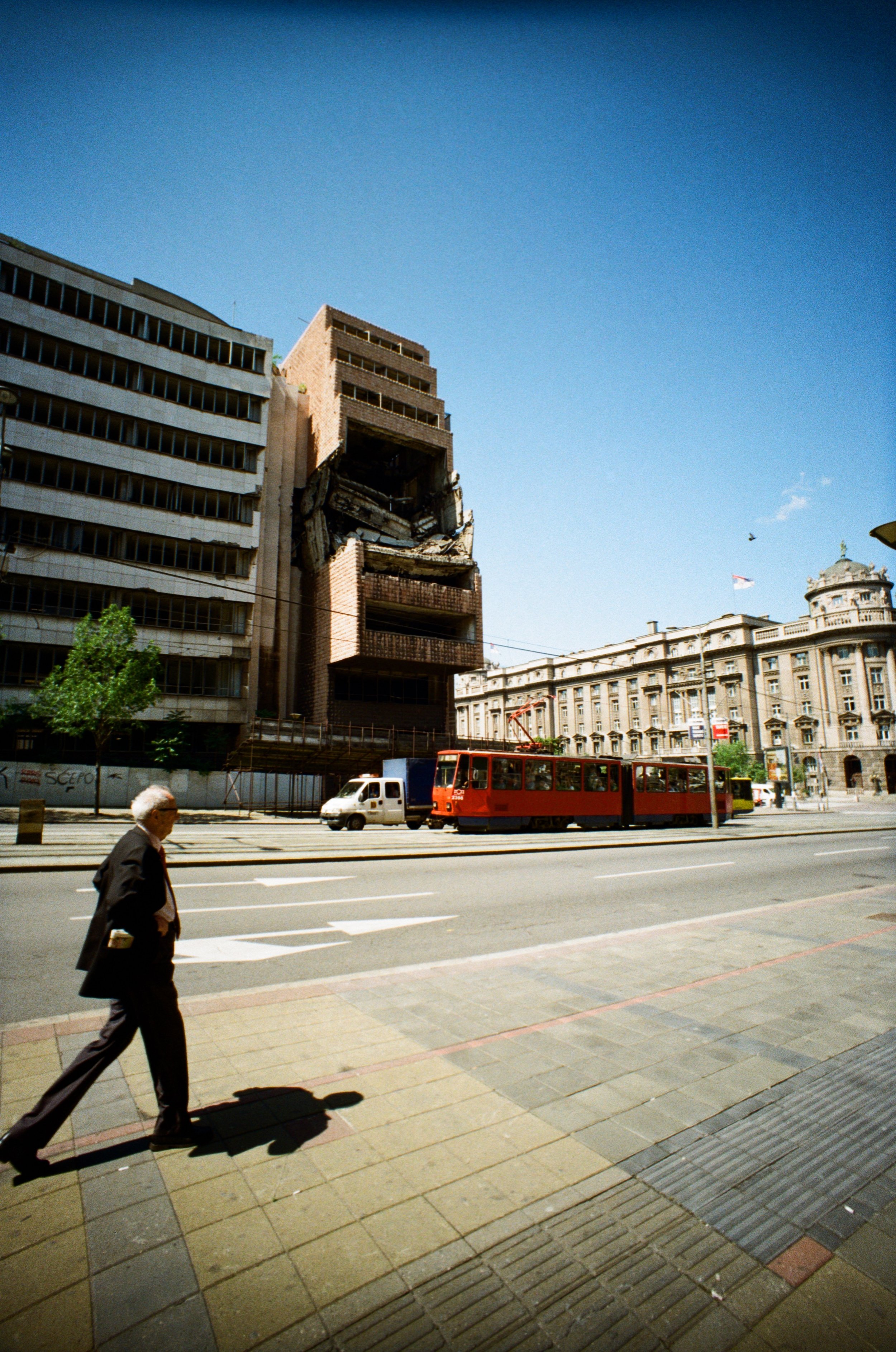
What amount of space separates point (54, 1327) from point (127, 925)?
1399mm

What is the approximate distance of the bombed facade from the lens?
136 feet

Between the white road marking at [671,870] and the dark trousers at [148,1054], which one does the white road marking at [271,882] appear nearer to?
the white road marking at [671,870]

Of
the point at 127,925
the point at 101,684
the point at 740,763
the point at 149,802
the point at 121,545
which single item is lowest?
the point at 127,925

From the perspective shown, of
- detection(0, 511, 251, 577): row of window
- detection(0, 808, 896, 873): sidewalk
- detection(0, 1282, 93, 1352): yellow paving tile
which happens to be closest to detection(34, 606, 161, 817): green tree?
detection(0, 808, 896, 873): sidewalk

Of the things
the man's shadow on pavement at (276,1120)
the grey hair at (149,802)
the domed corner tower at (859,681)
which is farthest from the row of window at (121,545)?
the domed corner tower at (859,681)

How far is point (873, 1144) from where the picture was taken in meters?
3.45

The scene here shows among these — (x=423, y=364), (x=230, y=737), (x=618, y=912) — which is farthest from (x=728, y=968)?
(x=423, y=364)

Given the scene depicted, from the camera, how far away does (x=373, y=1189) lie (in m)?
2.96

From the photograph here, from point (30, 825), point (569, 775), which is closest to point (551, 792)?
point (569, 775)

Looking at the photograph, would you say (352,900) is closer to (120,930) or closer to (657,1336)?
(120,930)

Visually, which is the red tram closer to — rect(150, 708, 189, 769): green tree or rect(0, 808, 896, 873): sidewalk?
rect(0, 808, 896, 873): sidewalk

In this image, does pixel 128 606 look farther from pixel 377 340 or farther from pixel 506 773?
pixel 377 340

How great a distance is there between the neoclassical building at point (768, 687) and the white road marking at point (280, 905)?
49881 millimetres

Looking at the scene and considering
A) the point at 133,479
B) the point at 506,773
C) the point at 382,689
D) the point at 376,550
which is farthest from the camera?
the point at 382,689
